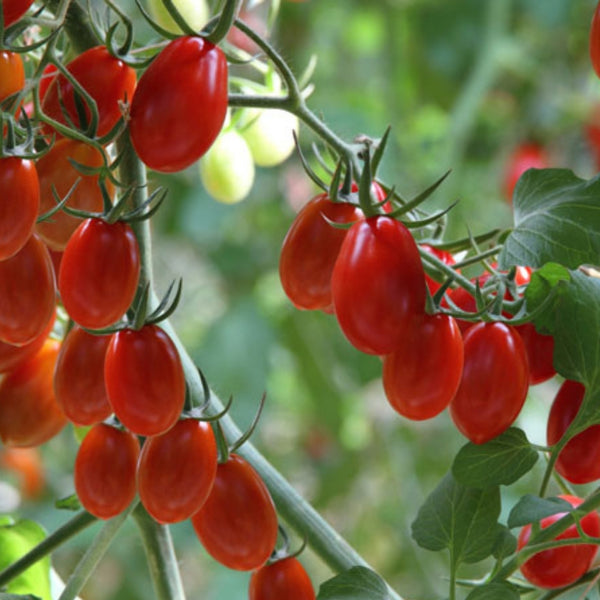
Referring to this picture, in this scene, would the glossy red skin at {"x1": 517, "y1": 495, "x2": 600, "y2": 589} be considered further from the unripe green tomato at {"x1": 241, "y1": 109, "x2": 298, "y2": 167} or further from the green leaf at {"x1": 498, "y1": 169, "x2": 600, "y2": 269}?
the unripe green tomato at {"x1": 241, "y1": 109, "x2": 298, "y2": 167}

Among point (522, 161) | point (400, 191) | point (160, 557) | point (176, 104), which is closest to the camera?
point (176, 104)

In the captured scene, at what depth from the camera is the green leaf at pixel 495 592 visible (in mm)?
344

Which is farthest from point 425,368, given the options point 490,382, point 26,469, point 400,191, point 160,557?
point 26,469

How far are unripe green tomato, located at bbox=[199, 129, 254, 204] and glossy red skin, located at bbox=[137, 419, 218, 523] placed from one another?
0.16 metres

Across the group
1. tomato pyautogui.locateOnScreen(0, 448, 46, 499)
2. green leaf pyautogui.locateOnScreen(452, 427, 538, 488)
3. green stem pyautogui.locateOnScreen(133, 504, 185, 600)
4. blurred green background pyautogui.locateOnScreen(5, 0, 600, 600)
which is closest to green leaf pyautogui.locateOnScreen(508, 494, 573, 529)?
green leaf pyautogui.locateOnScreen(452, 427, 538, 488)

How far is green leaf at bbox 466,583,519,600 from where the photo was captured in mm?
344

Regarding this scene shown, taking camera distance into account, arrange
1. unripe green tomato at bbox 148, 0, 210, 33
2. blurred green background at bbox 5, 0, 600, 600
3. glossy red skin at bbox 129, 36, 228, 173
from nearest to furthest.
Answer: glossy red skin at bbox 129, 36, 228, 173 → unripe green tomato at bbox 148, 0, 210, 33 → blurred green background at bbox 5, 0, 600, 600

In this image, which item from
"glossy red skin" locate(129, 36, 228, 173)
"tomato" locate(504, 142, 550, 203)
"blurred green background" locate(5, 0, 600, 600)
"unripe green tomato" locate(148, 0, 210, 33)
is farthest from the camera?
"tomato" locate(504, 142, 550, 203)

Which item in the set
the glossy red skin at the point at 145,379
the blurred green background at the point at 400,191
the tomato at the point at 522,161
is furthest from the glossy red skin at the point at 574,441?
the tomato at the point at 522,161

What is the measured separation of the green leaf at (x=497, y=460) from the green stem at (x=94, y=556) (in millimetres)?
119

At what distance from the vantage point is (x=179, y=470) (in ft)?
1.12

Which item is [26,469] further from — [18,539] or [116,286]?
[116,286]

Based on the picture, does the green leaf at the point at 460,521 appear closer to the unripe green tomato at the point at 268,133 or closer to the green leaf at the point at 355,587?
the green leaf at the point at 355,587

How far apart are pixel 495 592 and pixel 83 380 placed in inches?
5.8
